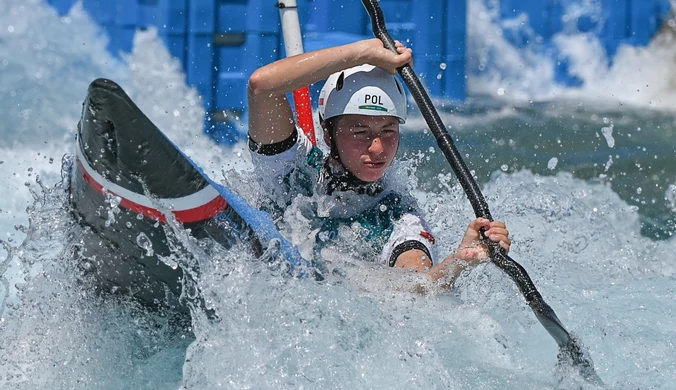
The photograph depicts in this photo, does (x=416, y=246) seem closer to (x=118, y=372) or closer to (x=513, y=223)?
(x=118, y=372)

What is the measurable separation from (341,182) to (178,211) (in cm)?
70

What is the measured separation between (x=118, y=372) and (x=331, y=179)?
0.89 metres

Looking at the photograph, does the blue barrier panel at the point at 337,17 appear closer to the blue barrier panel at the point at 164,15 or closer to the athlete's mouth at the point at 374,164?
the blue barrier panel at the point at 164,15

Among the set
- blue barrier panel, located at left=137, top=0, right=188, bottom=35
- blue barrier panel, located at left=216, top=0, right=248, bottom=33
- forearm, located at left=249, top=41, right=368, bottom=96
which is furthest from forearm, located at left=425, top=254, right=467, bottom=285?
blue barrier panel, located at left=137, top=0, right=188, bottom=35

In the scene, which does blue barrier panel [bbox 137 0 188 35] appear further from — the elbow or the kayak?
the kayak

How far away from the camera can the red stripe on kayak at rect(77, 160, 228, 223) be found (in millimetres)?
2209

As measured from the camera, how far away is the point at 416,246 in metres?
2.65

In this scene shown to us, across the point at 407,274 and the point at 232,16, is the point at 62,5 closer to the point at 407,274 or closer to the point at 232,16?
the point at 232,16

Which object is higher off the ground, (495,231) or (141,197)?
(141,197)

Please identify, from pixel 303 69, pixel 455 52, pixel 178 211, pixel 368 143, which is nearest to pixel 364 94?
pixel 368 143

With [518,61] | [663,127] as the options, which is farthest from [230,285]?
[663,127]

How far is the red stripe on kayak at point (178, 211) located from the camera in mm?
2209

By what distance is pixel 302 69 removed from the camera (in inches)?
98.4

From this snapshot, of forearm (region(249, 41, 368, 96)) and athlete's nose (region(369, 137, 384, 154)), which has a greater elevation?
forearm (region(249, 41, 368, 96))
